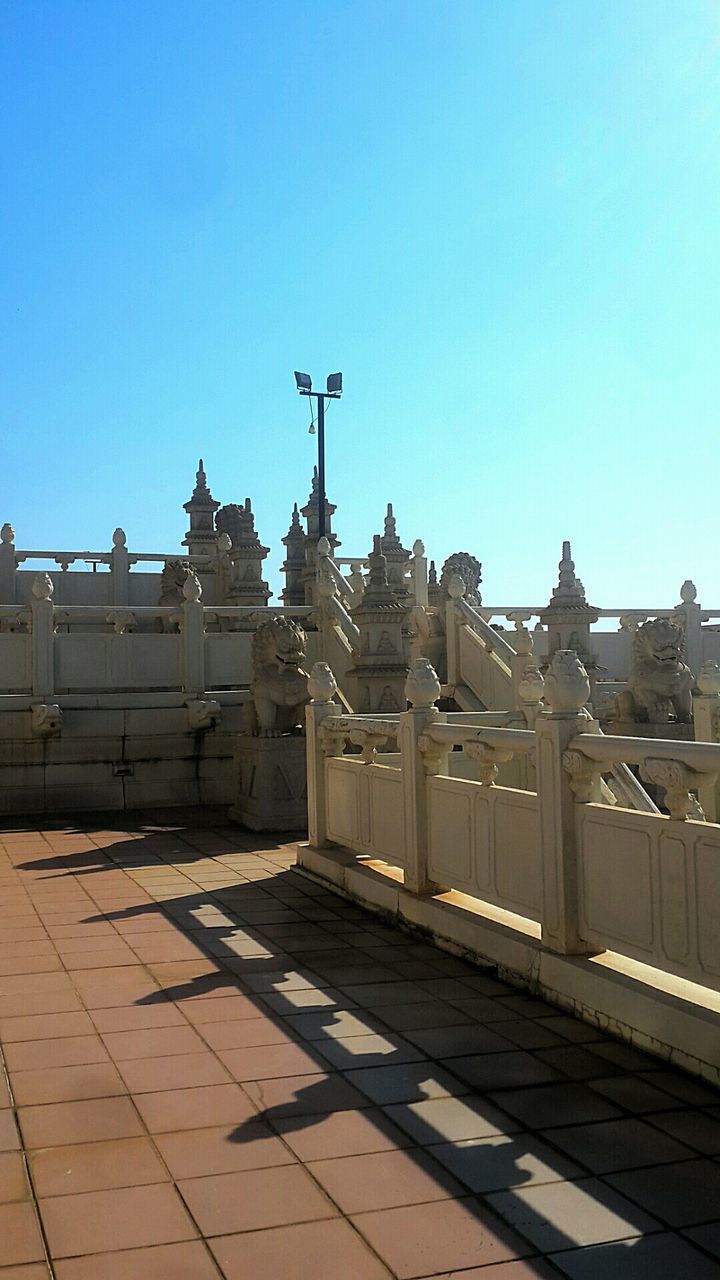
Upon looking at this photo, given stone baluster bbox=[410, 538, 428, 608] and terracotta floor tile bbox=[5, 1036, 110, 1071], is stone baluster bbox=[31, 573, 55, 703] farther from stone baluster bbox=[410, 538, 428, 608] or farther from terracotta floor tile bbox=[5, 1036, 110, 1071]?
terracotta floor tile bbox=[5, 1036, 110, 1071]

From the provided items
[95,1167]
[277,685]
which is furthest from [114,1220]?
[277,685]

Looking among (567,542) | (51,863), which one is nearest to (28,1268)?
(51,863)

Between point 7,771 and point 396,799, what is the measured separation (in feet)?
23.8

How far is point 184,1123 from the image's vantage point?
13.0ft

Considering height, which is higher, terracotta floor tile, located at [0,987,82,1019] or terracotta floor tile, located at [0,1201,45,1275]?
terracotta floor tile, located at [0,1201,45,1275]

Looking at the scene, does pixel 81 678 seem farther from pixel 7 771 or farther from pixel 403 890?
pixel 403 890

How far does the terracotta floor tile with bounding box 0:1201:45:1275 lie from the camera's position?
302cm

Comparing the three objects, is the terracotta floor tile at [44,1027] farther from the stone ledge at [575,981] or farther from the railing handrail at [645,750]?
the railing handrail at [645,750]

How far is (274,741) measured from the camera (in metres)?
11.8

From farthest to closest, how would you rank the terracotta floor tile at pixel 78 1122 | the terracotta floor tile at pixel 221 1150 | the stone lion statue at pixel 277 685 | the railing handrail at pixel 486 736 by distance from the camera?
the stone lion statue at pixel 277 685
the railing handrail at pixel 486 736
the terracotta floor tile at pixel 78 1122
the terracotta floor tile at pixel 221 1150

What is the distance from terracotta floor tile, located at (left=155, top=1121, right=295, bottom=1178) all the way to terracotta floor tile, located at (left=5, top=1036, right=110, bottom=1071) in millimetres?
964

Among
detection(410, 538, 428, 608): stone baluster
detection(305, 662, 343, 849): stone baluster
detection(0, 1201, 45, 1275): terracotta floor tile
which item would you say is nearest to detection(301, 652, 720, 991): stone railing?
detection(305, 662, 343, 849): stone baluster

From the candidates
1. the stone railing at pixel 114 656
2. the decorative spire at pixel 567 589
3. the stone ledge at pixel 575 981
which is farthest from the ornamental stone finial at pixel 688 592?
the stone ledge at pixel 575 981

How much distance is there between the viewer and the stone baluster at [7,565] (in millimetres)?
21031
